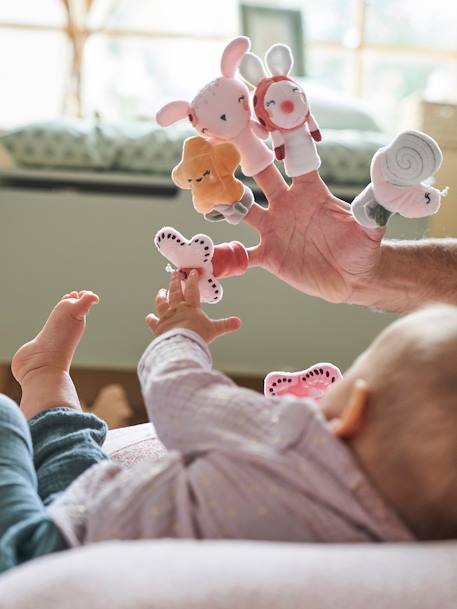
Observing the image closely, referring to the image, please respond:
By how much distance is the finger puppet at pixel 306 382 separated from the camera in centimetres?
98

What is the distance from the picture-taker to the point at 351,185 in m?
2.42

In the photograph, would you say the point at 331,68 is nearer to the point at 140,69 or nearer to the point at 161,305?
the point at 140,69

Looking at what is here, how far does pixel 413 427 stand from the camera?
59 cm

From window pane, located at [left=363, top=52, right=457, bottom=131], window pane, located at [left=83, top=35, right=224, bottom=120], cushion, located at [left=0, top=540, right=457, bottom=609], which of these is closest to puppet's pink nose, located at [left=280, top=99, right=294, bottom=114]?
cushion, located at [left=0, top=540, right=457, bottom=609]

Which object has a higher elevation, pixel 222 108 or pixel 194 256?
pixel 222 108

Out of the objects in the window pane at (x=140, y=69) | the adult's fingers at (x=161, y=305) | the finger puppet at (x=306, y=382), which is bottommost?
the finger puppet at (x=306, y=382)

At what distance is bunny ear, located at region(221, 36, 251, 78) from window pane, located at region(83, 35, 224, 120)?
2.90m

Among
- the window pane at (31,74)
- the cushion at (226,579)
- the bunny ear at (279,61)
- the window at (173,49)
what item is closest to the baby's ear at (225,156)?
the bunny ear at (279,61)

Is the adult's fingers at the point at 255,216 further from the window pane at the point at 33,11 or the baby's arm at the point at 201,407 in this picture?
the window pane at the point at 33,11

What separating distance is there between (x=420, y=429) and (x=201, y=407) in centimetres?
18

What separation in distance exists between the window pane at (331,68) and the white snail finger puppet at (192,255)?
310 cm

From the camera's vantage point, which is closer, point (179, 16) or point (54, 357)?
point (54, 357)

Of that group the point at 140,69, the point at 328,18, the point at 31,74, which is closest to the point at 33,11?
the point at 31,74

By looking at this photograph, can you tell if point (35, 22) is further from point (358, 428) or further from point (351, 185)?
point (358, 428)
